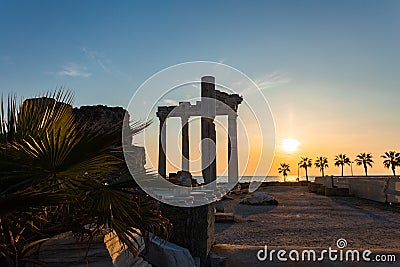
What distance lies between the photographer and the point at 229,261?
606 centimetres

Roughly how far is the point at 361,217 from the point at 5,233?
11493mm

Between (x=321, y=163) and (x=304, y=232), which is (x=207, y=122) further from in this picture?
(x=321, y=163)

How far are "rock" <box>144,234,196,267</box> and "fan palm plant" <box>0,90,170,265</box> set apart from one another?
1.74m

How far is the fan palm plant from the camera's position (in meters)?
2.63

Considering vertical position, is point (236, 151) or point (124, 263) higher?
point (236, 151)

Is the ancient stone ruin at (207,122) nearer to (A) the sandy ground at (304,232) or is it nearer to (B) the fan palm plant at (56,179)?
(A) the sandy ground at (304,232)

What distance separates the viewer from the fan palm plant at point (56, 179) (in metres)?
2.63

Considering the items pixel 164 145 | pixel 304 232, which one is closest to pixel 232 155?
pixel 164 145

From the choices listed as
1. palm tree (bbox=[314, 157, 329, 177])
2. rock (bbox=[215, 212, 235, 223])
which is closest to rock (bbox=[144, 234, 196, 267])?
rock (bbox=[215, 212, 235, 223])

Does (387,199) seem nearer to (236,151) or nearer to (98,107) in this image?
(236,151)

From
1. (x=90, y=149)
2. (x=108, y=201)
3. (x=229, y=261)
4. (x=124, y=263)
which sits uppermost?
(x=90, y=149)

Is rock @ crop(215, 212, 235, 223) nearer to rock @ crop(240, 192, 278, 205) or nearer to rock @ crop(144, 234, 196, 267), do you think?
rock @ crop(240, 192, 278, 205)

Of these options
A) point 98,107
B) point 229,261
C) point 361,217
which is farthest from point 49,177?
point 361,217

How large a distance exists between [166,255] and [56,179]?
292 centimetres
